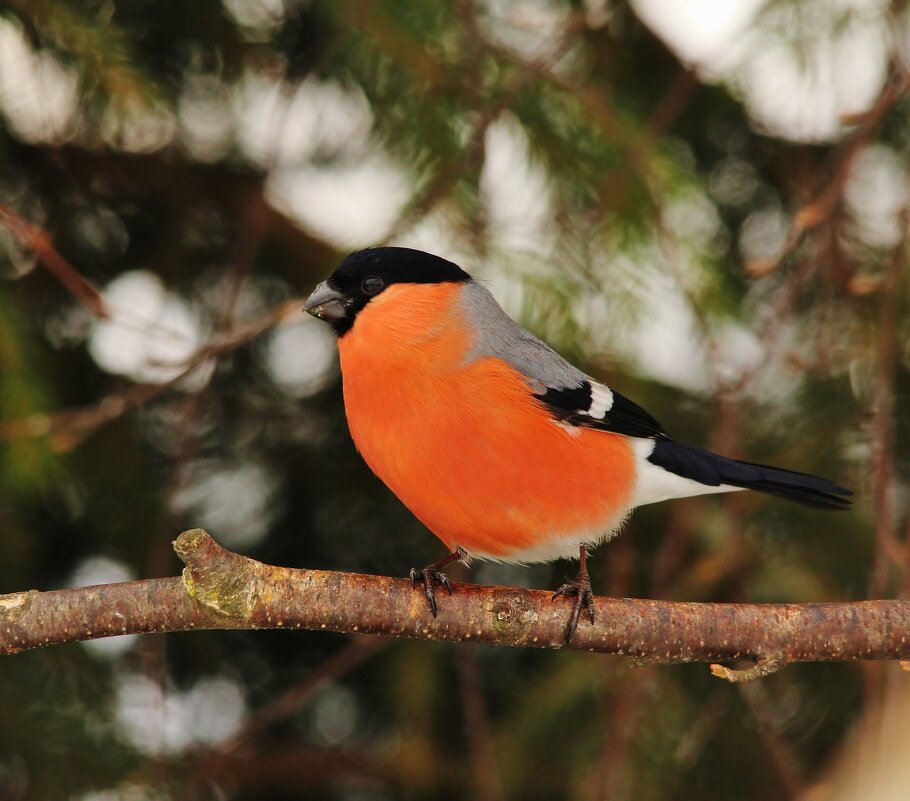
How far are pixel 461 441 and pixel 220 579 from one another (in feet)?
2.70

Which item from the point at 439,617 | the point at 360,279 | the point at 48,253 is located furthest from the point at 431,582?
the point at 48,253

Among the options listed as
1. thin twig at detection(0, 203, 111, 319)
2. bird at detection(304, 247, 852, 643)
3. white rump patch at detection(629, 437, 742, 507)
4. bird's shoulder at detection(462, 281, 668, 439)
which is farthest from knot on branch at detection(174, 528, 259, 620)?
white rump patch at detection(629, 437, 742, 507)

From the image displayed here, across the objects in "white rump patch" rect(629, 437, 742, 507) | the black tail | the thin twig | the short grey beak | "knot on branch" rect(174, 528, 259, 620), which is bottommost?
"white rump patch" rect(629, 437, 742, 507)

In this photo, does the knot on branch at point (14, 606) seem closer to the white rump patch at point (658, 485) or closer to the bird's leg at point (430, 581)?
the bird's leg at point (430, 581)

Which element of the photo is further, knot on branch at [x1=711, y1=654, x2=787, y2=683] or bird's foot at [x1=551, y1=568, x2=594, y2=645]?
bird's foot at [x1=551, y1=568, x2=594, y2=645]

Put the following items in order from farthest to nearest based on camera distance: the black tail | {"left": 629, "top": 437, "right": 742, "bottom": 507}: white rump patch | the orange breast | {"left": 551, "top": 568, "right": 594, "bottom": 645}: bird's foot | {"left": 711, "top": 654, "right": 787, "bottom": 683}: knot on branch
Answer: {"left": 629, "top": 437, "right": 742, "bottom": 507}: white rump patch → the black tail → the orange breast → {"left": 551, "top": 568, "right": 594, "bottom": 645}: bird's foot → {"left": 711, "top": 654, "right": 787, "bottom": 683}: knot on branch

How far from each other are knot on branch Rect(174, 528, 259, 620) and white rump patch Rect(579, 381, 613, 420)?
4.11 feet

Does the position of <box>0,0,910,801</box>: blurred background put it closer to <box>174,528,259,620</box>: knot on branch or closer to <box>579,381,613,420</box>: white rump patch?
<box>579,381,613,420</box>: white rump patch

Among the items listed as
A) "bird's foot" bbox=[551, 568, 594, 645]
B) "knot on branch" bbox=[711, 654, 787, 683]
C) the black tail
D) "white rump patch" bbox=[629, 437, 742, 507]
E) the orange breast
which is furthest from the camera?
"white rump patch" bbox=[629, 437, 742, 507]

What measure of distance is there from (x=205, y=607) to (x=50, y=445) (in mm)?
793

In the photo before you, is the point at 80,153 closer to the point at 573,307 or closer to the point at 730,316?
the point at 573,307

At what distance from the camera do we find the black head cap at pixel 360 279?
3.21 meters

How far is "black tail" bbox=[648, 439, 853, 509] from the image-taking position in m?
3.31

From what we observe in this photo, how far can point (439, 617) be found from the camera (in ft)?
9.02
